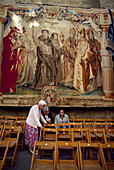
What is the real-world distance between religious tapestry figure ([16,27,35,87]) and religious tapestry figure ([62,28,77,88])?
A: 153cm

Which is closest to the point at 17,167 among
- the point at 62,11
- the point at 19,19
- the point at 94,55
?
the point at 94,55

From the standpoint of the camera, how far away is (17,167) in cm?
304

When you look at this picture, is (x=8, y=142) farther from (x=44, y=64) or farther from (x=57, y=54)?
(x=57, y=54)

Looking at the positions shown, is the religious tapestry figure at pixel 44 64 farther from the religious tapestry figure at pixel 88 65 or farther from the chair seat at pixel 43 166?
the chair seat at pixel 43 166

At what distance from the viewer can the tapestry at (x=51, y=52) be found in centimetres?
662

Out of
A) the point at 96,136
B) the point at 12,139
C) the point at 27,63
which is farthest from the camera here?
A: the point at 27,63

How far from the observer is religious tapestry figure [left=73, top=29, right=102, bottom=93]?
674cm

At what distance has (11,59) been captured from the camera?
6.73 meters

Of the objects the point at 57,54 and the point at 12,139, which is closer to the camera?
the point at 12,139

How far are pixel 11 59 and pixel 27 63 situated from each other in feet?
2.50

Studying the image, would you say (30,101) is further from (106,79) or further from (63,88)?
(106,79)

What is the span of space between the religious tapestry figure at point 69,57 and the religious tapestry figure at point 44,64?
532mm

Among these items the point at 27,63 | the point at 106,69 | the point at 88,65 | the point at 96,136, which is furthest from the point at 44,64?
the point at 96,136

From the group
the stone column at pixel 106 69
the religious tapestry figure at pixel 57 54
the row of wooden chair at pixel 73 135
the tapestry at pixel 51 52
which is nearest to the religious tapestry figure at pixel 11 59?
the tapestry at pixel 51 52
